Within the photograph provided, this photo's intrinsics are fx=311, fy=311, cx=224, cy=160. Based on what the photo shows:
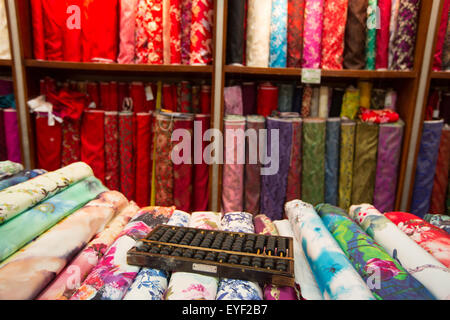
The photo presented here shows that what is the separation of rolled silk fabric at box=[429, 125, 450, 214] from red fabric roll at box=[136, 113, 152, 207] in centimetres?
170

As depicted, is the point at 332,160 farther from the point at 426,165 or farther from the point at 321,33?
the point at 321,33

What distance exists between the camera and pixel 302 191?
70.7 inches

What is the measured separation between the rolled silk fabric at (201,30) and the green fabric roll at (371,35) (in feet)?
2.78

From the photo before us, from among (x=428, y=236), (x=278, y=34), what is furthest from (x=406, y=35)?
(x=428, y=236)

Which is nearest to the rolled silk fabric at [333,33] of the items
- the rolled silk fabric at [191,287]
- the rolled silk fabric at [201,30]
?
the rolled silk fabric at [201,30]

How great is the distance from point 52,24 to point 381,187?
2083mm

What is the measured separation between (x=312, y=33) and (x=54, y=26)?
142 centimetres

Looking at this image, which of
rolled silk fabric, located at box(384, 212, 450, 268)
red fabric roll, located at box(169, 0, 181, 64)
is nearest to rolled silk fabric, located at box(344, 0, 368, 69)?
red fabric roll, located at box(169, 0, 181, 64)

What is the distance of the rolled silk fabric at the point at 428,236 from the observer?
674 mm

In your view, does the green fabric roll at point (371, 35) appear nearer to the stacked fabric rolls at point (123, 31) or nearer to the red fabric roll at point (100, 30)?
the stacked fabric rolls at point (123, 31)

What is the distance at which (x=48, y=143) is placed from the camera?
1.84 metres
